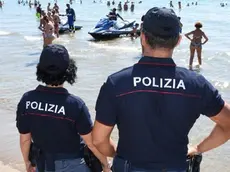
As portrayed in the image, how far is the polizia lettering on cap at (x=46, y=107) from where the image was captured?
2.54 meters

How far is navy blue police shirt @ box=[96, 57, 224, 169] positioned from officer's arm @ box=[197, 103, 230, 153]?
3.6 inches

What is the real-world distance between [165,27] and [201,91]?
40 cm

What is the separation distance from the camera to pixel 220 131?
2434mm

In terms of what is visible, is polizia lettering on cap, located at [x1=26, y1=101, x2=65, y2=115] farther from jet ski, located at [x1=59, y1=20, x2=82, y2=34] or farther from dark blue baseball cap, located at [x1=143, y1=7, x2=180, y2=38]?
jet ski, located at [x1=59, y1=20, x2=82, y2=34]

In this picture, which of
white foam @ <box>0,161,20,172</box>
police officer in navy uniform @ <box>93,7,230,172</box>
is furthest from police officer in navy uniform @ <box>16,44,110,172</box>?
white foam @ <box>0,161,20,172</box>

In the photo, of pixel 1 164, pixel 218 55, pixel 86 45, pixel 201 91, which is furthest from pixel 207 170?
pixel 86 45

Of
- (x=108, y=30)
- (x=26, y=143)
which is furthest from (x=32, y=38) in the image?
(x=26, y=143)

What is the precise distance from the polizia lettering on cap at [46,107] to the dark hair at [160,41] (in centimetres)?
76

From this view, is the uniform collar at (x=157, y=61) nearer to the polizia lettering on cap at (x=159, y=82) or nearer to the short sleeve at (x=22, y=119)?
the polizia lettering on cap at (x=159, y=82)

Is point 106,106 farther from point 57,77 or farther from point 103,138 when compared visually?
point 57,77

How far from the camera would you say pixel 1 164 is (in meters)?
5.08

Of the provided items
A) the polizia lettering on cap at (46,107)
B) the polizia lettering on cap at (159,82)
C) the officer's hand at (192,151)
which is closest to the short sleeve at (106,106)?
the polizia lettering on cap at (159,82)

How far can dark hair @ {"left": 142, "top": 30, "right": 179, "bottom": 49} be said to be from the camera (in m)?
2.14

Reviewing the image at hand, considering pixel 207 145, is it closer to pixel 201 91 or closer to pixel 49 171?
pixel 201 91
